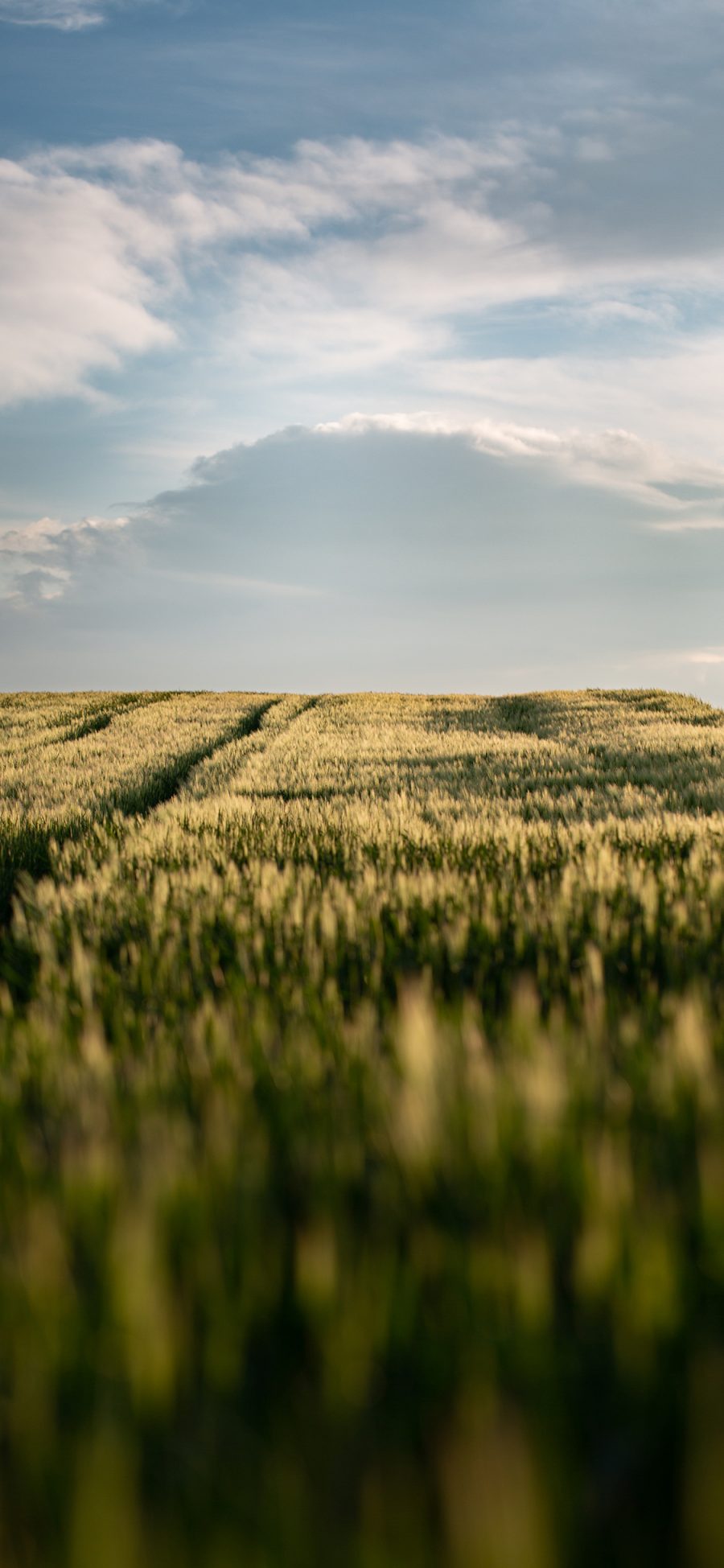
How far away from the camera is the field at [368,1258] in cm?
91

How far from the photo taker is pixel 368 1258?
124cm

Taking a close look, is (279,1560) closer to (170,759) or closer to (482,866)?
(482,866)

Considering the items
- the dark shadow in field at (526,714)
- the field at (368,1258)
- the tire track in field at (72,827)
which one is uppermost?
the dark shadow in field at (526,714)

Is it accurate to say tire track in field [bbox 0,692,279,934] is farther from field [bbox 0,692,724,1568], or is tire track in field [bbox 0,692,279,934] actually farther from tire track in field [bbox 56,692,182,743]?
tire track in field [bbox 56,692,182,743]

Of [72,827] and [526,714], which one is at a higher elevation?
[526,714]

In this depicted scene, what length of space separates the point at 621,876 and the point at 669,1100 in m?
2.50

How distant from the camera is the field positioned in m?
0.91

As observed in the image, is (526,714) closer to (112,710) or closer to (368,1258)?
(112,710)

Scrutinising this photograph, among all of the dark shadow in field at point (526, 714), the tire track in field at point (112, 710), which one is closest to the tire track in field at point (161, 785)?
the tire track in field at point (112, 710)

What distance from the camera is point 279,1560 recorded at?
2.82 feet

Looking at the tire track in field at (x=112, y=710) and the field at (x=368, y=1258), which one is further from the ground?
the tire track in field at (x=112, y=710)

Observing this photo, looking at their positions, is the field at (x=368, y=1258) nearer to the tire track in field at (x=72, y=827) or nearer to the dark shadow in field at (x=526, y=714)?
the tire track in field at (x=72, y=827)

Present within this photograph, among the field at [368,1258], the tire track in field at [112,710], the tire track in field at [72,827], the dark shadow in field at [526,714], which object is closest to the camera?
the field at [368,1258]

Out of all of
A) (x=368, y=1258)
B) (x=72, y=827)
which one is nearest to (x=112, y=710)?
(x=72, y=827)
